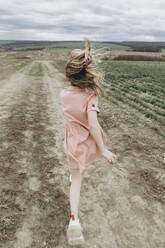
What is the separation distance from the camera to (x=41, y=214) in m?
2.94

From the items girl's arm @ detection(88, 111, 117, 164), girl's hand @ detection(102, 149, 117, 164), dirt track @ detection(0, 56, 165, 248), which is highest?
girl's arm @ detection(88, 111, 117, 164)

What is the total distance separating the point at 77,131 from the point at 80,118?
177 millimetres

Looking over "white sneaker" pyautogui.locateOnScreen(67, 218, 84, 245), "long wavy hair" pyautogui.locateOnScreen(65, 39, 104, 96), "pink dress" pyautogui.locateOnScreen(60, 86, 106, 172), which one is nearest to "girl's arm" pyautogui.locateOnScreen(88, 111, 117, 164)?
"pink dress" pyautogui.locateOnScreen(60, 86, 106, 172)

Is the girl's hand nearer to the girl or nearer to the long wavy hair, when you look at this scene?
the girl

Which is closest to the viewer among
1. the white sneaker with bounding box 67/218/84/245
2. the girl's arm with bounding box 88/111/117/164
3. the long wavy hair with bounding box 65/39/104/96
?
the long wavy hair with bounding box 65/39/104/96

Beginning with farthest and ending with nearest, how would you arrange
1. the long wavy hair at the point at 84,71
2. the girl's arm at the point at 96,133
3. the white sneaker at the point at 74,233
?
the white sneaker at the point at 74,233
the girl's arm at the point at 96,133
the long wavy hair at the point at 84,71

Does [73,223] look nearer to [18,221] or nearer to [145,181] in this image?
[18,221]

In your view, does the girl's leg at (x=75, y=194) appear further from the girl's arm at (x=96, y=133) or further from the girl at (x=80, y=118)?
the girl's arm at (x=96, y=133)

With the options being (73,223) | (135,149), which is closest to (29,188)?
(73,223)

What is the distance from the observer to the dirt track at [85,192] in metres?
2.64

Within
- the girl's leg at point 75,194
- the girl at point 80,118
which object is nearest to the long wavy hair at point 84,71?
the girl at point 80,118

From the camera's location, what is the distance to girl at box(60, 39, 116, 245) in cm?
213

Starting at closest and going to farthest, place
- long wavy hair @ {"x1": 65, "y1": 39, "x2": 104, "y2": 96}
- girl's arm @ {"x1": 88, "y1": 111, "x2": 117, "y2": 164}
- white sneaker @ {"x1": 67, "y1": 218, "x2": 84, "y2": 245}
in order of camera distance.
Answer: long wavy hair @ {"x1": 65, "y1": 39, "x2": 104, "y2": 96}, girl's arm @ {"x1": 88, "y1": 111, "x2": 117, "y2": 164}, white sneaker @ {"x1": 67, "y1": 218, "x2": 84, "y2": 245}

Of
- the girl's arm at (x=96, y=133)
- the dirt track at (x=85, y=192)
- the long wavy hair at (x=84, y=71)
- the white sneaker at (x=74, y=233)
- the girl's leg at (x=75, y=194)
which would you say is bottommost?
the dirt track at (x=85, y=192)
